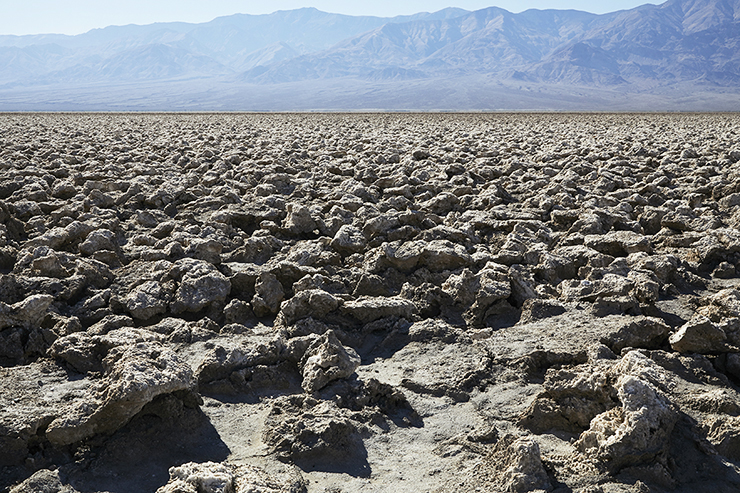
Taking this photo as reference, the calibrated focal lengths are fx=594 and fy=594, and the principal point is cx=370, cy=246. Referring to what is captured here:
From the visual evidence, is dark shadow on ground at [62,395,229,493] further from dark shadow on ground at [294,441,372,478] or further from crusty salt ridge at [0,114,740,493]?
dark shadow on ground at [294,441,372,478]

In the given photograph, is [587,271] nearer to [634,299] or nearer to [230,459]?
[634,299]

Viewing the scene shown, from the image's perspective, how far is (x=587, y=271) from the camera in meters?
3.87

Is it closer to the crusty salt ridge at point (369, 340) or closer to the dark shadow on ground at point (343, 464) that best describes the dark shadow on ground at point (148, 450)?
the crusty salt ridge at point (369, 340)

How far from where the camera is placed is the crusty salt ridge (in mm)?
2070

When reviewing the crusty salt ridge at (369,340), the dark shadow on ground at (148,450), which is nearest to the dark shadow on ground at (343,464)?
the crusty salt ridge at (369,340)

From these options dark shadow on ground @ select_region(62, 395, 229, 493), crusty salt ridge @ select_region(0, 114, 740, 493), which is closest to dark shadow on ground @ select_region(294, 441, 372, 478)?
crusty salt ridge @ select_region(0, 114, 740, 493)

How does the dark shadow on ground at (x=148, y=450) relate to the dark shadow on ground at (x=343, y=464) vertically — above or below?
above

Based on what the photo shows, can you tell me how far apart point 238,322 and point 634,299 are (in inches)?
87.3

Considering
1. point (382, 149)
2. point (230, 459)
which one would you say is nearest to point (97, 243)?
point (230, 459)

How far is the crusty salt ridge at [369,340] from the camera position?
2070 millimetres

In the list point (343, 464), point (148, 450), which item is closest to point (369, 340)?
point (343, 464)

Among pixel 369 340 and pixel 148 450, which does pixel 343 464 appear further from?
pixel 369 340

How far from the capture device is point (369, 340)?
318 centimetres

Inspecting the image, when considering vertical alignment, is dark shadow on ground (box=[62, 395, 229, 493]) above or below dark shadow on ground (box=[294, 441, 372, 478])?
above
